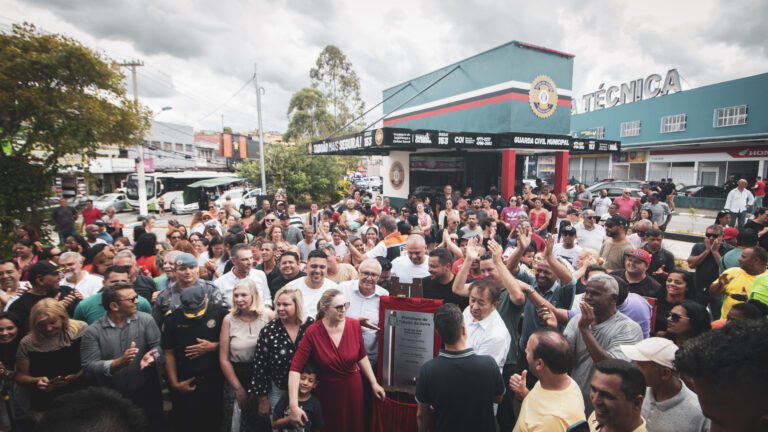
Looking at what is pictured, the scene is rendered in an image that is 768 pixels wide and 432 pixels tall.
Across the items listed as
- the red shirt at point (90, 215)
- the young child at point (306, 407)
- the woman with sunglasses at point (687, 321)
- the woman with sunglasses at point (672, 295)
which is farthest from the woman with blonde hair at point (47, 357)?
the red shirt at point (90, 215)

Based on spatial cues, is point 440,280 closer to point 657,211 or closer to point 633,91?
point 657,211

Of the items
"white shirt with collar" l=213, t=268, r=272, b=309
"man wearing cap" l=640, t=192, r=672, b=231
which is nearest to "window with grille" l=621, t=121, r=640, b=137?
"man wearing cap" l=640, t=192, r=672, b=231

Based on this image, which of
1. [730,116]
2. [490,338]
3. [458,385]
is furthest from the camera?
[730,116]

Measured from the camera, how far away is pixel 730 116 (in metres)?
25.6

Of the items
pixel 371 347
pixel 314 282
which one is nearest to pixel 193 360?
pixel 314 282

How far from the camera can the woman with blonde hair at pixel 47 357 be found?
2.87 m

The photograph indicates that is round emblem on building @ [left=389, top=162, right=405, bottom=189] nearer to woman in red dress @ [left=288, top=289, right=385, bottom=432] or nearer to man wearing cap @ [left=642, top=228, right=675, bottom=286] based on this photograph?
man wearing cap @ [left=642, top=228, right=675, bottom=286]

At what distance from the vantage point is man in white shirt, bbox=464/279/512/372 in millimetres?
2898

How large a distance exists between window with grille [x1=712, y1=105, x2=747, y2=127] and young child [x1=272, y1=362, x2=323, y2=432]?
115 ft

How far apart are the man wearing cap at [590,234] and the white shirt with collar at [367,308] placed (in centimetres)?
454

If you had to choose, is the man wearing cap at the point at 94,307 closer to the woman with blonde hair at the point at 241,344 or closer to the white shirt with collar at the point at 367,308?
the woman with blonde hair at the point at 241,344

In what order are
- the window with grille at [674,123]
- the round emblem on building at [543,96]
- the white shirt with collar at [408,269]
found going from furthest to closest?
the window with grille at [674,123] → the round emblem on building at [543,96] → the white shirt with collar at [408,269]

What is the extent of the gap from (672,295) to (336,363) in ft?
11.5

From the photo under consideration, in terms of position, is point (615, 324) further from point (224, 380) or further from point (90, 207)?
point (90, 207)
